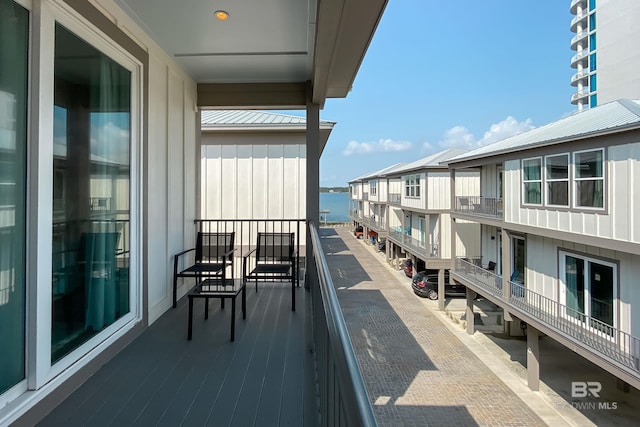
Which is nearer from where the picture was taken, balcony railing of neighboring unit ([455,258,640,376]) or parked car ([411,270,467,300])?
balcony railing of neighboring unit ([455,258,640,376])

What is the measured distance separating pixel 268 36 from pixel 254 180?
441 centimetres

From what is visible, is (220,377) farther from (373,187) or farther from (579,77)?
(579,77)

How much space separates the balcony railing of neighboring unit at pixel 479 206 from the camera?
10156 mm

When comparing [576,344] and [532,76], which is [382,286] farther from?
[532,76]

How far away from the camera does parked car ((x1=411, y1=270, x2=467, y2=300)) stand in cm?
1404

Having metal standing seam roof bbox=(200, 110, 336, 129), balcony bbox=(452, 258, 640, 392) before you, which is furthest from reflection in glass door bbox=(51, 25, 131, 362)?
balcony bbox=(452, 258, 640, 392)

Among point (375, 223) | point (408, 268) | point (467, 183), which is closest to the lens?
point (467, 183)

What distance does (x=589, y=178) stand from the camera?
6.30 metres

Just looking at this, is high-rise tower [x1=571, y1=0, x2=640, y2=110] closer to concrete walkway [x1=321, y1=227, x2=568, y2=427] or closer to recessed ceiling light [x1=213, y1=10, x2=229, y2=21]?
concrete walkway [x1=321, y1=227, x2=568, y2=427]

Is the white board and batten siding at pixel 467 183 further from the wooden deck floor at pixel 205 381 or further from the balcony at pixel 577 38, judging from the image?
the balcony at pixel 577 38

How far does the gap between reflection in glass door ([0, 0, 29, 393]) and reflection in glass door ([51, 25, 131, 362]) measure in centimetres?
22

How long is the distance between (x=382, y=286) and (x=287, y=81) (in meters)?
12.9

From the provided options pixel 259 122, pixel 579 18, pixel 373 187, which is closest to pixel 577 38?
pixel 579 18

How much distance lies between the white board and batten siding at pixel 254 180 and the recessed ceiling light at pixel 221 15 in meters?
4.43
